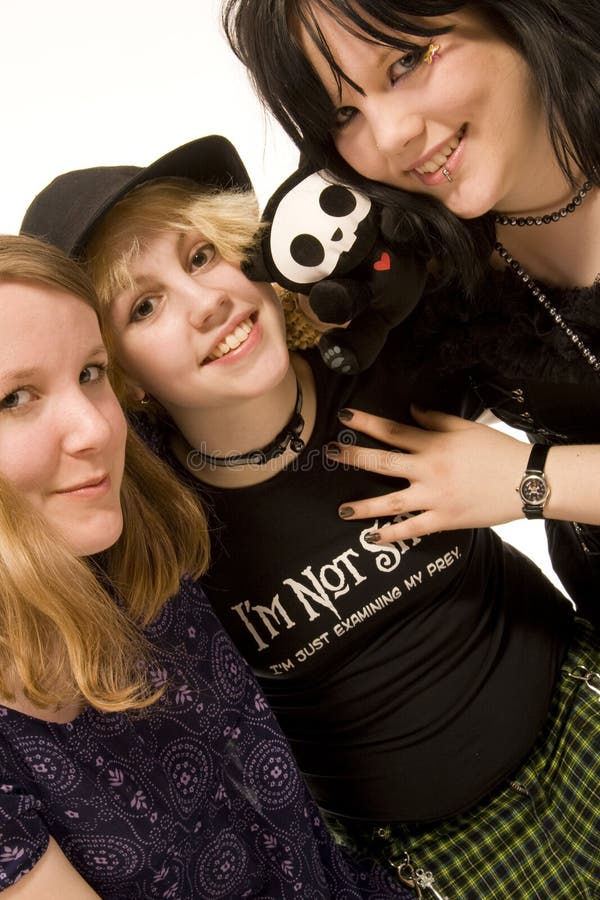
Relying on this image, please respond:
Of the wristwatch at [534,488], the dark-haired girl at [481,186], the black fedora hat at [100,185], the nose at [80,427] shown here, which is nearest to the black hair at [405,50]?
the dark-haired girl at [481,186]

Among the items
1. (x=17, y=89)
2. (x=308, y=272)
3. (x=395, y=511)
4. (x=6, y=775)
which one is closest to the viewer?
(x=6, y=775)

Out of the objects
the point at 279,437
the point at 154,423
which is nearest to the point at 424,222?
the point at 279,437

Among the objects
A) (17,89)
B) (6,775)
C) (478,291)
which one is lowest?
(6,775)

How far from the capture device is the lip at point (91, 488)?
1.02 metres

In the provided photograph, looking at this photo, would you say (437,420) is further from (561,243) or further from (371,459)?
(561,243)

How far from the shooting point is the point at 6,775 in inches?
39.4

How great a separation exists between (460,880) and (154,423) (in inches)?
28.8

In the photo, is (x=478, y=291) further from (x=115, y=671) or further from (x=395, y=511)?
(x=115, y=671)

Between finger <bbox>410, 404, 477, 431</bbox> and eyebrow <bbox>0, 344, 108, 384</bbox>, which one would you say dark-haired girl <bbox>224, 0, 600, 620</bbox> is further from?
eyebrow <bbox>0, 344, 108, 384</bbox>

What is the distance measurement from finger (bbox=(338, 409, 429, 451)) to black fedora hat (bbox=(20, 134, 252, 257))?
350 millimetres

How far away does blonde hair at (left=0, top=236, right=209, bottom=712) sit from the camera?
38.8 inches

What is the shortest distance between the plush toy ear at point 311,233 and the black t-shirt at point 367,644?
→ 0.22 metres

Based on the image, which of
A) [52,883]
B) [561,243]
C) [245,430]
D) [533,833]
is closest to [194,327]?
[245,430]

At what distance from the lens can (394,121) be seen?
3.59 ft
